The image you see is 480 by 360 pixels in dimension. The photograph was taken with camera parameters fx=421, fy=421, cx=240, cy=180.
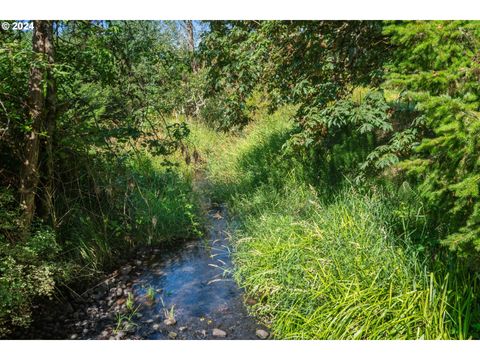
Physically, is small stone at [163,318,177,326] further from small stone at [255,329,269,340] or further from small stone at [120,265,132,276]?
small stone at [120,265,132,276]

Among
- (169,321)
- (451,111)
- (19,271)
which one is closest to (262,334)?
(169,321)

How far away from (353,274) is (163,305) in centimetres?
195

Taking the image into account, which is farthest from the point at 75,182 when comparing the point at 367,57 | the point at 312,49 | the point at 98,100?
the point at 367,57

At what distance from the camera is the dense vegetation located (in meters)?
2.61

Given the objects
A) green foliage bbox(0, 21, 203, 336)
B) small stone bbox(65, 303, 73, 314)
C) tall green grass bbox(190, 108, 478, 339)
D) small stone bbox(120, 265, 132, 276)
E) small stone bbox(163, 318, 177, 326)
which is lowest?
small stone bbox(163, 318, 177, 326)

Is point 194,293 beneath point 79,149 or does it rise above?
beneath

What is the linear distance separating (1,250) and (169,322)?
1.59m

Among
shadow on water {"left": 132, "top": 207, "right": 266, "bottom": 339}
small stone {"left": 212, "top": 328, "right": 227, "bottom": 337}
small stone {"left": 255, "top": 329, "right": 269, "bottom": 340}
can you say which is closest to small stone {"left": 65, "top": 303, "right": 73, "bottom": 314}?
shadow on water {"left": 132, "top": 207, "right": 266, "bottom": 339}

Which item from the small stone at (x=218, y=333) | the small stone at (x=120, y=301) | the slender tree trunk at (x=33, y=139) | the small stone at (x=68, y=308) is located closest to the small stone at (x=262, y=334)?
the small stone at (x=218, y=333)

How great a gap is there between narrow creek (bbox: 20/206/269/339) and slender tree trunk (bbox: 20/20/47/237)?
984mm

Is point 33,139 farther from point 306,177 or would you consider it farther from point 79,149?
point 306,177

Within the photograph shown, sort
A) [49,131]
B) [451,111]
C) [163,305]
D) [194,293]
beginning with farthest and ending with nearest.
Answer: [194,293] < [163,305] < [49,131] < [451,111]

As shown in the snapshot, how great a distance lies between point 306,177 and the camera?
20.1ft
